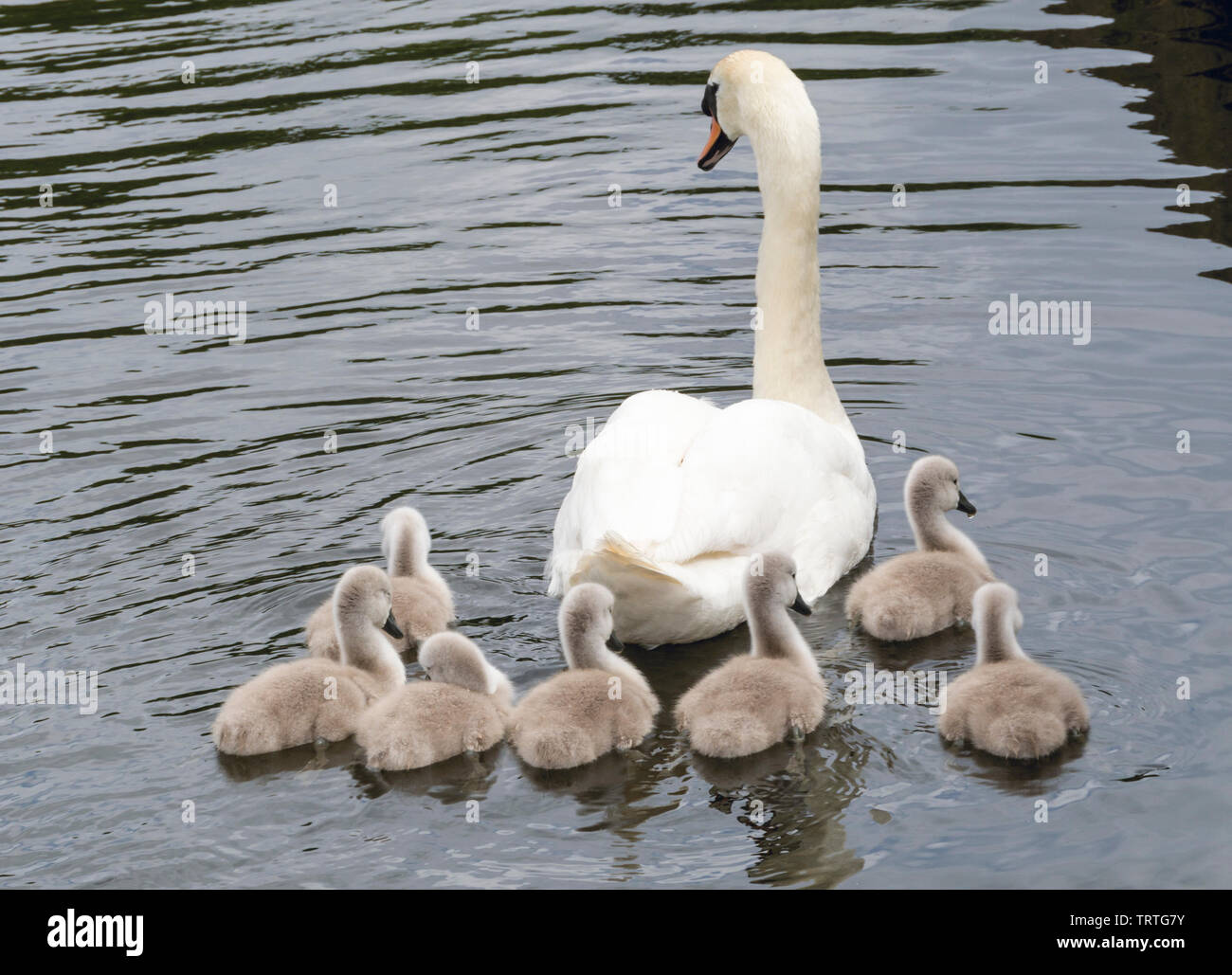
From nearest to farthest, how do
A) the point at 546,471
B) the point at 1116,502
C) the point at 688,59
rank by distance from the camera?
the point at 1116,502 → the point at 546,471 → the point at 688,59

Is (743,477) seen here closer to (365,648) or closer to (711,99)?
(365,648)

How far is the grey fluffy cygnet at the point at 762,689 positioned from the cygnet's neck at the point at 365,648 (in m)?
1.26

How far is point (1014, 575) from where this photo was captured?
8227mm

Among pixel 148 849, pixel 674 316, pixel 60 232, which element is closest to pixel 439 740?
pixel 148 849

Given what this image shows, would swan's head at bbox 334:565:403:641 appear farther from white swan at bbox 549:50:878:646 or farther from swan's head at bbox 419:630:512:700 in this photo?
white swan at bbox 549:50:878:646

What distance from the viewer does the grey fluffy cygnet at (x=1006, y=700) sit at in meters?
6.55

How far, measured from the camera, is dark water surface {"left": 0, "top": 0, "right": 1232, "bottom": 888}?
20.7 feet

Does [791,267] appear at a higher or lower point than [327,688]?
higher

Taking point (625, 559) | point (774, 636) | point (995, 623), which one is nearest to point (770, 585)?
point (774, 636)

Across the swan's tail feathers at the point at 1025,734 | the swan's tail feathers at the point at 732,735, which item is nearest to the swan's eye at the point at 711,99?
the swan's tail feathers at the point at 732,735

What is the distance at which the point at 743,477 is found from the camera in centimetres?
786

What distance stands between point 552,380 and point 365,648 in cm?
423

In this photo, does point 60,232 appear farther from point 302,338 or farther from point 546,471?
point 546,471

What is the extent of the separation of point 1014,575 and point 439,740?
2985 mm
